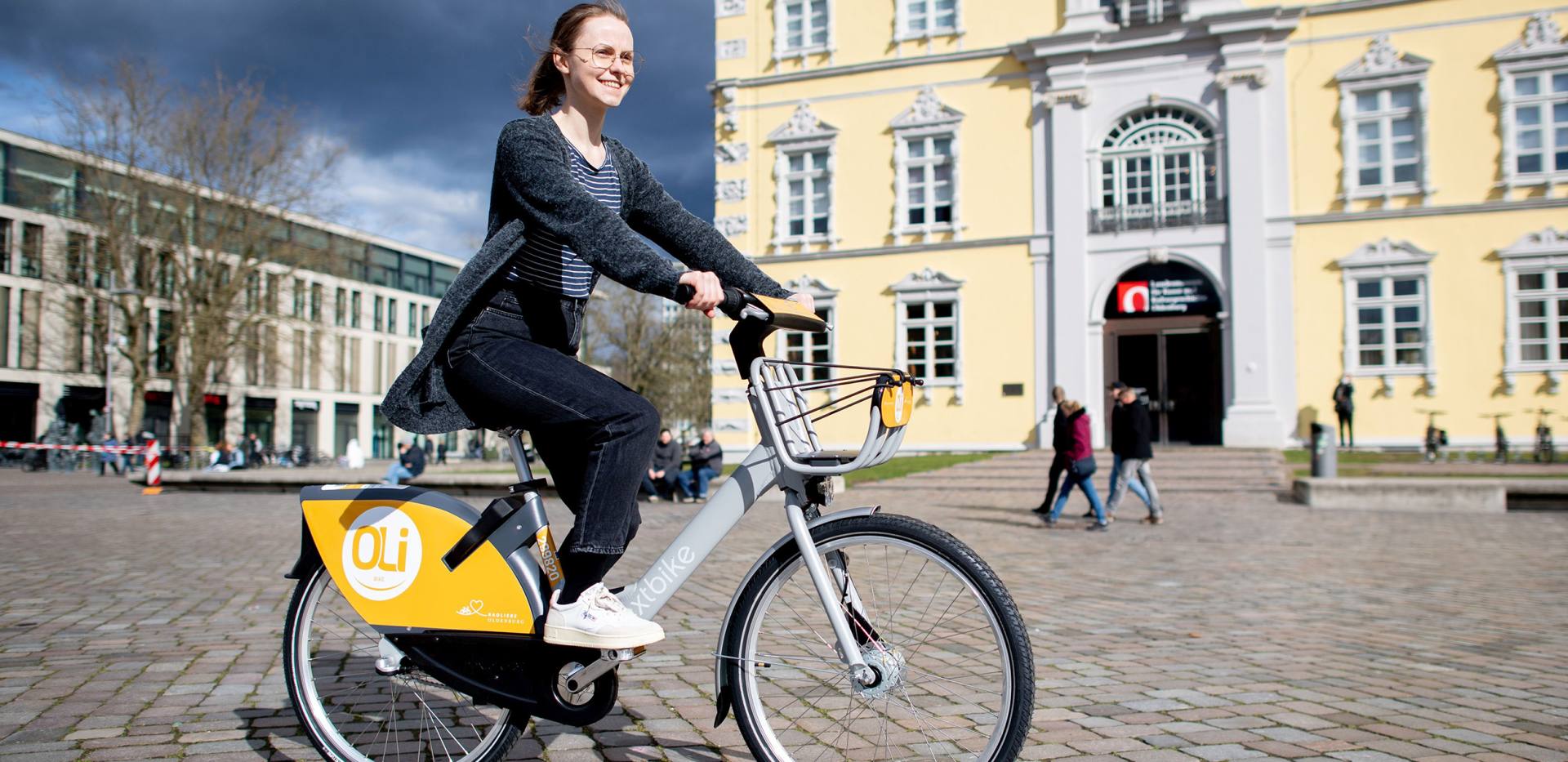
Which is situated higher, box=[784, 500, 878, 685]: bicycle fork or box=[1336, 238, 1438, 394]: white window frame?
box=[1336, 238, 1438, 394]: white window frame

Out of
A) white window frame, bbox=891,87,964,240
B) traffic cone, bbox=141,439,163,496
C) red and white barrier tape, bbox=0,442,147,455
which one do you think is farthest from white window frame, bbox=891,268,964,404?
red and white barrier tape, bbox=0,442,147,455

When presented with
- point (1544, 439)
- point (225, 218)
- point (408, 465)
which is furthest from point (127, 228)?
point (1544, 439)

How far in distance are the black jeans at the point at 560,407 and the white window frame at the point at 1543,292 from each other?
25652 mm

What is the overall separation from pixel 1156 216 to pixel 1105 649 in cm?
2237

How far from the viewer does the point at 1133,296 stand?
25594 mm

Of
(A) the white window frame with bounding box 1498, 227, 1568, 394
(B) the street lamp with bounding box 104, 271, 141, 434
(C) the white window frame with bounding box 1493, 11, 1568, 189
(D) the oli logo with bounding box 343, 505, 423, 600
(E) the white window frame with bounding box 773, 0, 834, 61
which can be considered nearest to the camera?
(D) the oli logo with bounding box 343, 505, 423, 600

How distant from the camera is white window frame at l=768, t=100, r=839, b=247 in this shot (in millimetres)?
28297

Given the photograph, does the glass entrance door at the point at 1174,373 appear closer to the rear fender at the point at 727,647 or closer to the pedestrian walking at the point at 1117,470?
the pedestrian walking at the point at 1117,470

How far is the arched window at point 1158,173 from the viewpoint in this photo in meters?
25.1

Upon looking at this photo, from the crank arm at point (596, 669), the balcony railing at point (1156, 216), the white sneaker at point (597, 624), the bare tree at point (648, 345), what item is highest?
the balcony railing at point (1156, 216)

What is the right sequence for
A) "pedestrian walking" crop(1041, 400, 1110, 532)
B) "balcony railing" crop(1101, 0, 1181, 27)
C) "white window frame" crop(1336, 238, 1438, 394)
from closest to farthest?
1. "pedestrian walking" crop(1041, 400, 1110, 532)
2. "white window frame" crop(1336, 238, 1438, 394)
3. "balcony railing" crop(1101, 0, 1181, 27)

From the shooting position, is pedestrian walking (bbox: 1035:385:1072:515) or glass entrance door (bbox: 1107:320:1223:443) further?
glass entrance door (bbox: 1107:320:1223:443)

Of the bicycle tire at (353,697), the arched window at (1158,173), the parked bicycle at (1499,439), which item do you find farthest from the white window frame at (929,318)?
the bicycle tire at (353,697)

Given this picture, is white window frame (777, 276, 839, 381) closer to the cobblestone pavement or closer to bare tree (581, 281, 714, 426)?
bare tree (581, 281, 714, 426)
